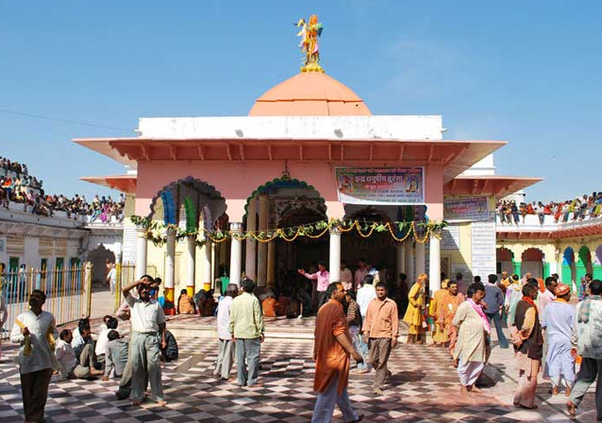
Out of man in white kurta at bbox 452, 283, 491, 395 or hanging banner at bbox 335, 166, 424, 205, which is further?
hanging banner at bbox 335, 166, 424, 205

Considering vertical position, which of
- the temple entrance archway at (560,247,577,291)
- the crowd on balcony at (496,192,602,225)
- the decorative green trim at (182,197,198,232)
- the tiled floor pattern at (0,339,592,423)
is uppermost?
the crowd on balcony at (496,192,602,225)

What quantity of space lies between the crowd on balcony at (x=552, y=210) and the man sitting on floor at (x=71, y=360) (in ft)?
76.0

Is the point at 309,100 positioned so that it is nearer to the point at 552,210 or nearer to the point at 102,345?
the point at 102,345

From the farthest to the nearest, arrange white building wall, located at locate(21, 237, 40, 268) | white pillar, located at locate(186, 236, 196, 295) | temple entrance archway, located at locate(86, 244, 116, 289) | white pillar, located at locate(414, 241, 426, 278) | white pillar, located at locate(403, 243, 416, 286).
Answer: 1. temple entrance archway, located at locate(86, 244, 116, 289)
2. white building wall, located at locate(21, 237, 40, 268)
3. white pillar, located at locate(403, 243, 416, 286)
4. white pillar, located at locate(186, 236, 196, 295)
5. white pillar, located at locate(414, 241, 426, 278)

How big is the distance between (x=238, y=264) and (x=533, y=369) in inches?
350

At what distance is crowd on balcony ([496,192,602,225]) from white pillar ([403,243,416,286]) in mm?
10668

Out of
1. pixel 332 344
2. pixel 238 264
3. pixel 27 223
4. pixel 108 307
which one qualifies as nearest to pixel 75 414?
pixel 332 344

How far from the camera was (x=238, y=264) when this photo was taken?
14.2 metres

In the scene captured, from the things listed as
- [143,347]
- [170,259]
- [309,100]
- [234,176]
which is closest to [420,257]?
[234,176]

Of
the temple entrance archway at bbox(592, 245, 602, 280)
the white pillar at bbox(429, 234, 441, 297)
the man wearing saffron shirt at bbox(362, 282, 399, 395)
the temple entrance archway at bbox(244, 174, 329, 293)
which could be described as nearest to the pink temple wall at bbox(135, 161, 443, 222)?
the white pillar at bbox(429, 234, 441, 297)

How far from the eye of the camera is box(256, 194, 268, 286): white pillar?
59.7 feet

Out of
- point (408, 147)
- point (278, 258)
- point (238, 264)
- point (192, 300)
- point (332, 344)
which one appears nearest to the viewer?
point (332, 344)

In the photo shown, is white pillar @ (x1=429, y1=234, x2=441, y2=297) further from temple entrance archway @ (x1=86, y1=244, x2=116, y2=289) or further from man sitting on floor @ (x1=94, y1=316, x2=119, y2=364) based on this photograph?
temple entrance archway @ (x1=86, y1=244, x2=116, y2=289)

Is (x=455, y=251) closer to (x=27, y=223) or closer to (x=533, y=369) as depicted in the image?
(x=533, y=369)
